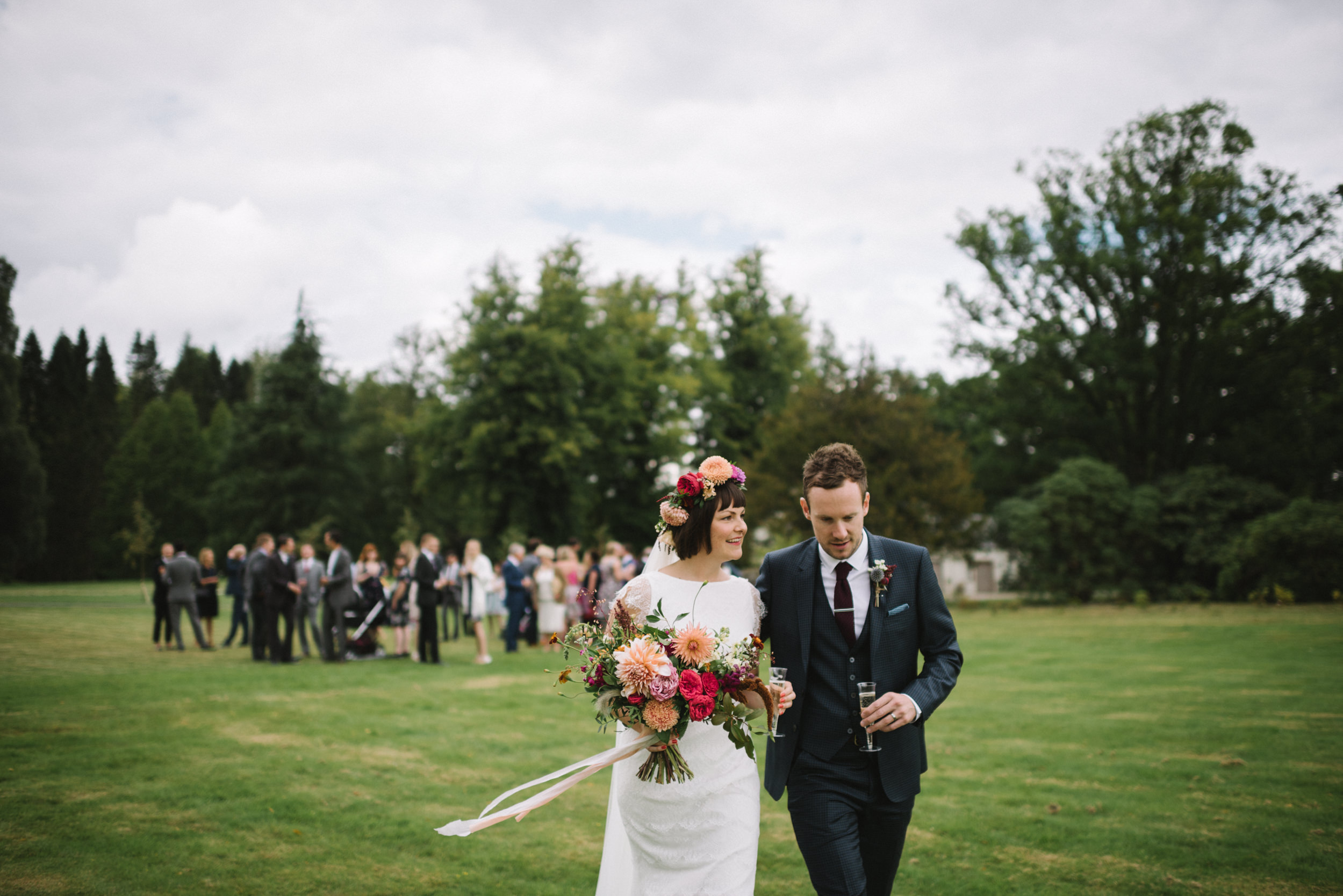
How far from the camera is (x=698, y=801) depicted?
3.74m

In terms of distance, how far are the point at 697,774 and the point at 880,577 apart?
117 centimetres

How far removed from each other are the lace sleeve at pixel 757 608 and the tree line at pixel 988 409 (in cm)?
2710

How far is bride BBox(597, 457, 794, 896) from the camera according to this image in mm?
3715

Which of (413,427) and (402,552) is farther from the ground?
(413,427)

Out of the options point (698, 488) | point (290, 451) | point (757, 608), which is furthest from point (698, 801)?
point (290, 451)

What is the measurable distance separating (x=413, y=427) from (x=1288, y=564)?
34.8 m

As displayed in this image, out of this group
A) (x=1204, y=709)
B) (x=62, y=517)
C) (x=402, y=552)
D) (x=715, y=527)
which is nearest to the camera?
(x=715, y=527)

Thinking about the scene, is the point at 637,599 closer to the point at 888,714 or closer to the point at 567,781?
the point at 567,781

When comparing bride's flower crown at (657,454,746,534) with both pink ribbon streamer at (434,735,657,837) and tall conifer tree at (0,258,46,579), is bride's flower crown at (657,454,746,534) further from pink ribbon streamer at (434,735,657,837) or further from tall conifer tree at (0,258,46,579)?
tall conifer tree at (0,258,46,579)

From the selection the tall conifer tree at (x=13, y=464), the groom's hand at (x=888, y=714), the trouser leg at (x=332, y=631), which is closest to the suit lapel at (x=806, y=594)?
the groom's hand at (x=888, y=714)

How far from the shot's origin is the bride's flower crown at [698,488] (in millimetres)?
4016

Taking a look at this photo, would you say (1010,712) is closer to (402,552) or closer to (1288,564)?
(402,552)

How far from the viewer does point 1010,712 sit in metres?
11.1

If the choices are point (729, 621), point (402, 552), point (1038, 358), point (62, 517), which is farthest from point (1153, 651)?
point (62, 517)
